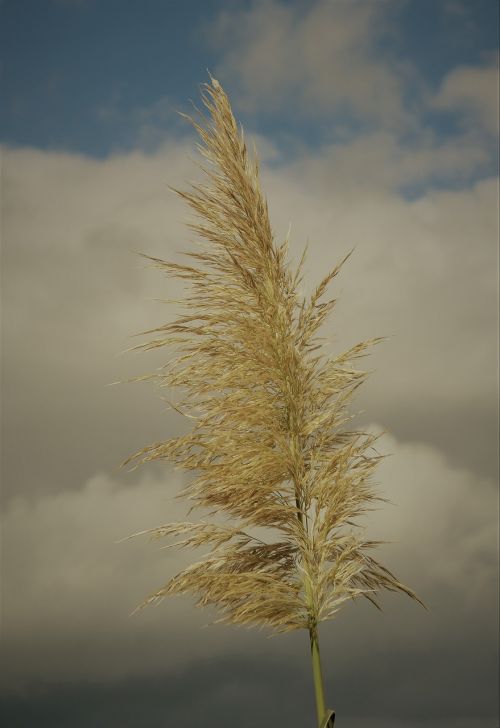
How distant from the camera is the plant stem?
17.4 feet

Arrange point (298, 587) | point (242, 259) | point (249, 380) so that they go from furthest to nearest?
point (242, 259)
point (249, 380)
point (298, 587)

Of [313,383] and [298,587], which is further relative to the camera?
[313,383]

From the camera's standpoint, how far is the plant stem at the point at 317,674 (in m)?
5.31

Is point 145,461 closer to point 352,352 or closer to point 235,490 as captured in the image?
point 235,490

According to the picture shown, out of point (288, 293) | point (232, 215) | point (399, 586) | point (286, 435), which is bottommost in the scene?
point (399, 586)

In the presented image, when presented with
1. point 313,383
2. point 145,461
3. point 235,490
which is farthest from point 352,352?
point 145,461

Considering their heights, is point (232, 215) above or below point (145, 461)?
above

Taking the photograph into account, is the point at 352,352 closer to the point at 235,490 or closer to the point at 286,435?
the point at 286,435

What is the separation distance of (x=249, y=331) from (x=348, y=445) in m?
1.10

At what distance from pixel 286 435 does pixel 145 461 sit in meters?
1.06

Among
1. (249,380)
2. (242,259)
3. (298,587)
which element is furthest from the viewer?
(242,259)

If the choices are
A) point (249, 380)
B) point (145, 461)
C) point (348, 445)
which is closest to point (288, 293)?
point (249, 380)

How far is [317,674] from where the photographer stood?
5.43 m

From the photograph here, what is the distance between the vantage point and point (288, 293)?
6.33 metres
